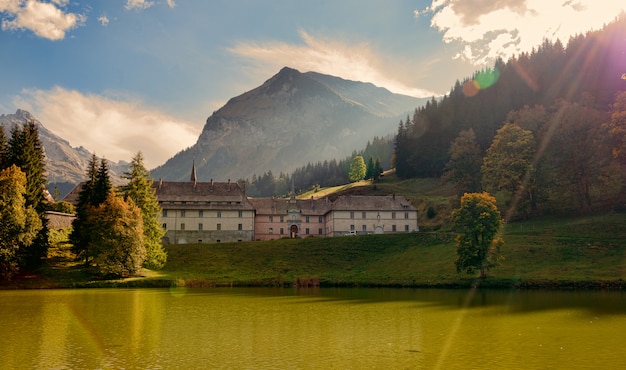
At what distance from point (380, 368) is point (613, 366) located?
8.20m

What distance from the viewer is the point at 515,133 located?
82688mm

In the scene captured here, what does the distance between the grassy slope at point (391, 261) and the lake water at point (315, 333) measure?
1183 cm

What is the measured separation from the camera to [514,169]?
263 feet

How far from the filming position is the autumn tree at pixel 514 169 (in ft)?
260

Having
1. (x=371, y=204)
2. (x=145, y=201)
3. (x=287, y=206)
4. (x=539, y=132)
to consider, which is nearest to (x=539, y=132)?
(x=539, y=132)

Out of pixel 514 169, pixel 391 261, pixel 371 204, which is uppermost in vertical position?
pixel 514 169

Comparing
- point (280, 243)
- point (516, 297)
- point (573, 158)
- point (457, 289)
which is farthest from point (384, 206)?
point (516, 297)

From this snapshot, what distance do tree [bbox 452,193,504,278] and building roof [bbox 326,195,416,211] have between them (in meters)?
41.5

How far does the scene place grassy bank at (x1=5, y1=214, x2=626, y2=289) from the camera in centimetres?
5281

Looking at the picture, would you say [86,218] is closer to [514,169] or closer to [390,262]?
[390,262]

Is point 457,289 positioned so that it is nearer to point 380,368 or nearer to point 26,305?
point 380,368

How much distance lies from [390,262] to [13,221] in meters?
46.1

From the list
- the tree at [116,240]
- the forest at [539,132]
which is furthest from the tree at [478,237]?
the tree at [116,240]

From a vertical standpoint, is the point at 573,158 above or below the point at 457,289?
above
